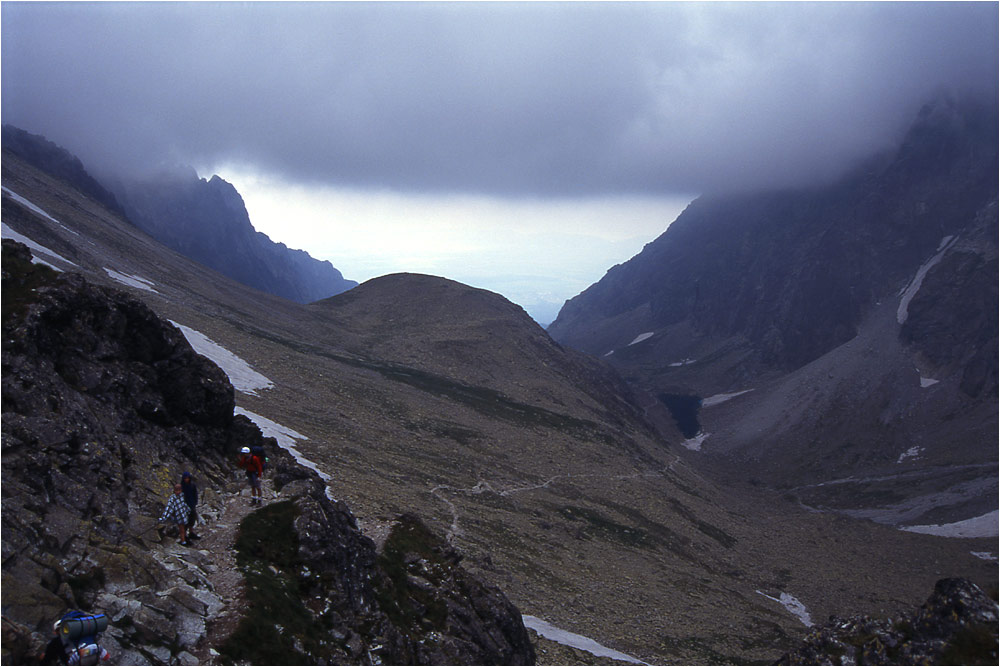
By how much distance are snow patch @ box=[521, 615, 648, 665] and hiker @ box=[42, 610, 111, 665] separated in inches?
854

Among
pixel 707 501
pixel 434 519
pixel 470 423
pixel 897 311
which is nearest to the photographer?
pixel 434 519

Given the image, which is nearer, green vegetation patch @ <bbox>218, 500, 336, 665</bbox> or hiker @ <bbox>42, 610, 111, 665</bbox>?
hiker @ <bbox>42, 610, 111, 665</bbox>

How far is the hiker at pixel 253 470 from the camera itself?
22992 millimetres

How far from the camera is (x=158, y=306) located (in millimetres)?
77688

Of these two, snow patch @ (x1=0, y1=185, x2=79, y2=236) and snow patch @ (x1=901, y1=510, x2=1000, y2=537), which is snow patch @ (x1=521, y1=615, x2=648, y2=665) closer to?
snow patch @ (x1=901, y1=510, x2=1000, y2=537)

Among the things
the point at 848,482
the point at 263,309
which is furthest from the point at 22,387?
the point at 848,482

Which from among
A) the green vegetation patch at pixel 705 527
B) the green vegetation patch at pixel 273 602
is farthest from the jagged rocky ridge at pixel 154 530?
the green vegetation patch at pixel 705 527

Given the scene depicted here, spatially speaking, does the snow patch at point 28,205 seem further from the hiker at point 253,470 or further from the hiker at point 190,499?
the hiker at point 190,499

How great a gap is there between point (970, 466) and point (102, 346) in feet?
411

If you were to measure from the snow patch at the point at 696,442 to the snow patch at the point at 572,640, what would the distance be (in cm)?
11705

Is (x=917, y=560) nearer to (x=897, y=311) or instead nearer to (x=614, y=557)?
(x=614, y=557)

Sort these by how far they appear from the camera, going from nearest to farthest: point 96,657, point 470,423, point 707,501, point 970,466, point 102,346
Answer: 1. point 96,657
2. point 102,346
3. point 470,423
4. point 707,501
5. point 970,466

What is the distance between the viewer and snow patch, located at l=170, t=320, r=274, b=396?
195 ft

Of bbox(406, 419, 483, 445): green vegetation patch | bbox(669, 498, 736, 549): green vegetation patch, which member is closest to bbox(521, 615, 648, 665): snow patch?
bbox(406, 419, 483, 445): green vegetation patch
